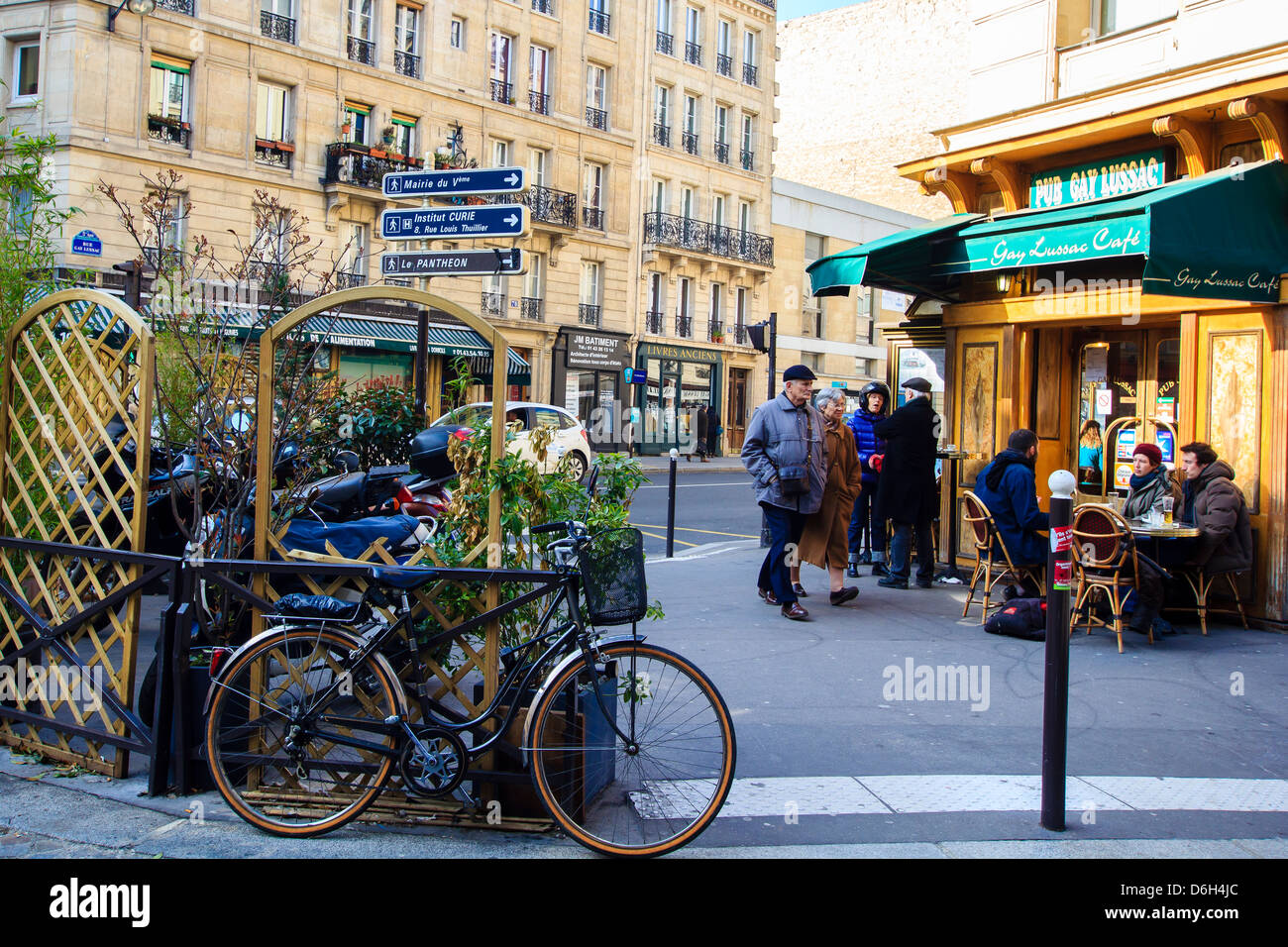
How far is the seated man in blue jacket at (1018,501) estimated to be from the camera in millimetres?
8344

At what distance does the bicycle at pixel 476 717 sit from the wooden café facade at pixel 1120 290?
216 inches

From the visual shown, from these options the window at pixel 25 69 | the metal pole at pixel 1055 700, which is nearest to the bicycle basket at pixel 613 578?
the metal pole at pixel 1055 700

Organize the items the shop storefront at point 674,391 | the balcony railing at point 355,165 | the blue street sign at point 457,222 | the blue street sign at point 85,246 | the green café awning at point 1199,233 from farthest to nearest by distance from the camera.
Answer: the shop storefront at point 674,391
the balcony railing at point 355,165
the blue street sign at point 85,246
the green café awning at point 1199,233
the blue street sign at point 457,222

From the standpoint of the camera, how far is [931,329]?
38.5ft

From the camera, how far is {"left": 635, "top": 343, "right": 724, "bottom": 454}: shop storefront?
126 ft

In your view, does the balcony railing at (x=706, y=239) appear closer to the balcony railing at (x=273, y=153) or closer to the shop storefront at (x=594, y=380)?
the shop storefront at (x=594, y=380)

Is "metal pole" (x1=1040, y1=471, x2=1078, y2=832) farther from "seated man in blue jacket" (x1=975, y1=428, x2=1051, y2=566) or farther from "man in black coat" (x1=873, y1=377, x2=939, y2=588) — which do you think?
"man in black coat" (x1=873, y1=377, x2=939, y2=588)

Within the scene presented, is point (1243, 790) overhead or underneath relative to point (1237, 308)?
underneath

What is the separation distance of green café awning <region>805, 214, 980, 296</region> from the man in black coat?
1190mm
